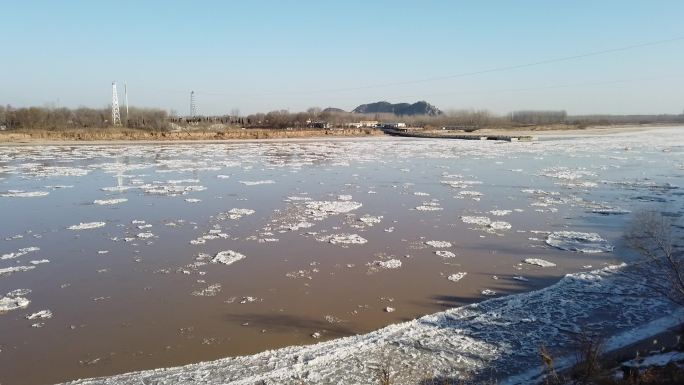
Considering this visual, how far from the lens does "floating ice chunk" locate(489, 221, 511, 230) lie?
32.0 feet

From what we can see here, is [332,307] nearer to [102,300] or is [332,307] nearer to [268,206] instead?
[102,300]

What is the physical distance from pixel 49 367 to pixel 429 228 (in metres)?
6.91

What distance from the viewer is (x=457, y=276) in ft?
23.1

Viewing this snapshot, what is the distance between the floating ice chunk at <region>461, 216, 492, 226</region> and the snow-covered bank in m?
3.84

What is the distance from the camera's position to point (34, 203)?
1247cm

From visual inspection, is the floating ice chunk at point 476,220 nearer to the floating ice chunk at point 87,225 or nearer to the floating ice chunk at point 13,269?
the floating ice chunk at point 87,225

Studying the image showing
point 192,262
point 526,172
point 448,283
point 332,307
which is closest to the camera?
point 332,307

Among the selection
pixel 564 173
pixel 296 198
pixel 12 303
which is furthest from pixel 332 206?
pixel 564 173

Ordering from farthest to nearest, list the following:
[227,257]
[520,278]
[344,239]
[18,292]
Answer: [344,239] → [227,257] → [520,278] → [18,292]

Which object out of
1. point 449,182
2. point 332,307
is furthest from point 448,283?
point 449,182

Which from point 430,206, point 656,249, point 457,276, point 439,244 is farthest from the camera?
point 430,206

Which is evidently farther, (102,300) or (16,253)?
(16,253)

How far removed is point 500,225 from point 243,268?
539 centimetres

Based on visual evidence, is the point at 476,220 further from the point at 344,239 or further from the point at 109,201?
the point at 109,201
